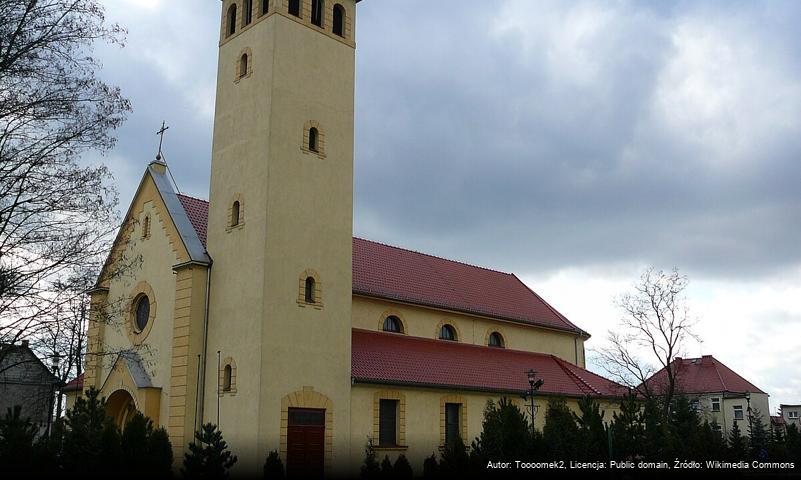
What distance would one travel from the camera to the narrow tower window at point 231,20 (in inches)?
1185

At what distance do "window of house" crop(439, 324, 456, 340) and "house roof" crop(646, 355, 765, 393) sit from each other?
116 feet

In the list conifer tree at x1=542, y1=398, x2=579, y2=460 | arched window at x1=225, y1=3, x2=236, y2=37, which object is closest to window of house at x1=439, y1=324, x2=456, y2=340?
conifer tree at x1=542, y1=398, x2=579, y2=460

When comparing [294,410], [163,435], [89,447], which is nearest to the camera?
[89,447]

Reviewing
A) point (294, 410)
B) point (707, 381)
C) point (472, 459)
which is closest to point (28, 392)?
point (294, 410)

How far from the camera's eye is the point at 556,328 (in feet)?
137

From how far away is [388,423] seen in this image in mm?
28922

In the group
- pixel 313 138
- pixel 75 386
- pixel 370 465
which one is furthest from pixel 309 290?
pixel 75 386

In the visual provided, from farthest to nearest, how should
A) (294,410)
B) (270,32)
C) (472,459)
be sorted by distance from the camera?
(270,32)
(294,410)
(472,459)

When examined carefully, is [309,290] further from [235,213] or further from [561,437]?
[561,437]

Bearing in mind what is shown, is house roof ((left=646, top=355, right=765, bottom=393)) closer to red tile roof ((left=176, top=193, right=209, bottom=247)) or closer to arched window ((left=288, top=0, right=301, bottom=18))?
red tile roof ((left=176, top=193, right=209, bottom=247))

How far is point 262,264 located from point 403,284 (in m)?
10.8

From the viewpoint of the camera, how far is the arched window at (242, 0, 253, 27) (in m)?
29.3

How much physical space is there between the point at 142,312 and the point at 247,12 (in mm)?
12151

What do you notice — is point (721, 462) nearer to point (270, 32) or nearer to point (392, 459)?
point (392, 459)
